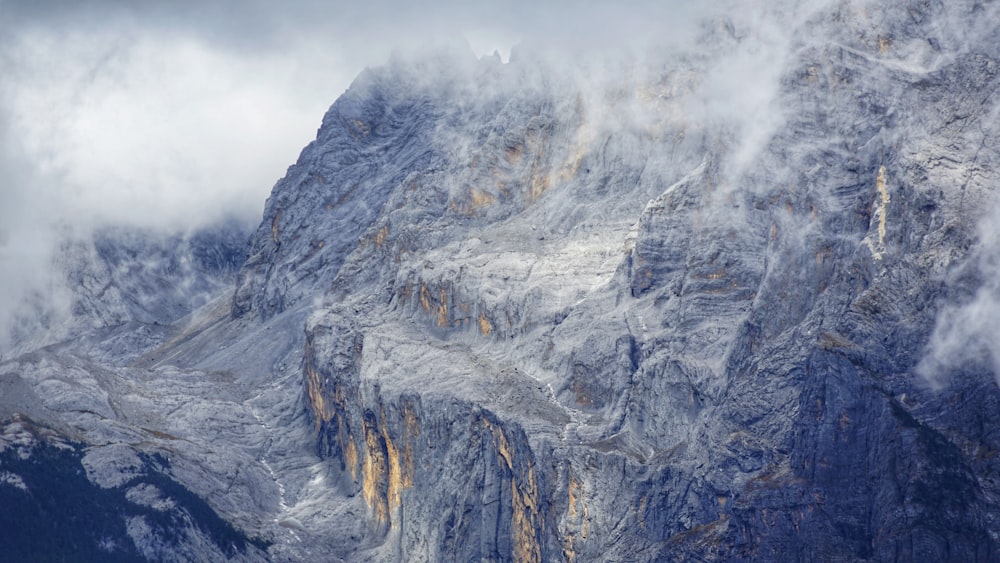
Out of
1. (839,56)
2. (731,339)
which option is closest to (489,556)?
(731,339)

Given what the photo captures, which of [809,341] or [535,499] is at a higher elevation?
[809,341]

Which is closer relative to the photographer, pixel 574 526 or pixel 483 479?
pixel 574 526

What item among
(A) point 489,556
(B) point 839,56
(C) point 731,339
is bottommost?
(A) point 489,556

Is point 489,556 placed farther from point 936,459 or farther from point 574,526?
point 936,459

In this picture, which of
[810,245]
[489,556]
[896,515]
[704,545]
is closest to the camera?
[896,515]

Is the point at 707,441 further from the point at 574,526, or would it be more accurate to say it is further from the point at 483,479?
the point at 483,479

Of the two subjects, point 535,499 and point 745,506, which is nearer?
point 745,506

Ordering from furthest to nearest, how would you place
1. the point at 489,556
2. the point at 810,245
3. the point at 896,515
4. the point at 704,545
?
1. the point at 489,556
2. the point at 810,245
3. the point at 704,545
4. the point at 896,515

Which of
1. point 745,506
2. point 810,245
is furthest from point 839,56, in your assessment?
point 745,506

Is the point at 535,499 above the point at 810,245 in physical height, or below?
below
